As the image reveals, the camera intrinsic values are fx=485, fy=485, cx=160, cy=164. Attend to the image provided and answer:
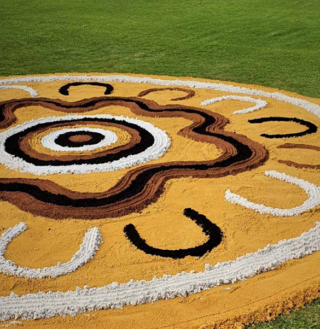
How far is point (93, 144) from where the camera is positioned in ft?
21.7

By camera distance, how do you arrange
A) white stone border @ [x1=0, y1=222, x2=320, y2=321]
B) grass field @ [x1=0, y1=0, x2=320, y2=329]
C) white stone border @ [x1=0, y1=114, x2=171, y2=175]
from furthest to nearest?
grass field @ [x1=0, y1=0, x2=320, y2=329], white stone border @ [x1=0, y1=114, x2=171, y2=175], white stone border @ [x1=0, y1=222, x2=320, y2=321]

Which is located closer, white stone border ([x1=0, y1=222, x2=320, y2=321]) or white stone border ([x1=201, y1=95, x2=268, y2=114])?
white stone border ([x1=0, y1=222, x2=320, y2=321])

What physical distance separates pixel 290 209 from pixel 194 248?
4.06ft

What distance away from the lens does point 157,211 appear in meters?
4.96

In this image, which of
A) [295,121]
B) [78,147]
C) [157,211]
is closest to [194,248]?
[157,211]

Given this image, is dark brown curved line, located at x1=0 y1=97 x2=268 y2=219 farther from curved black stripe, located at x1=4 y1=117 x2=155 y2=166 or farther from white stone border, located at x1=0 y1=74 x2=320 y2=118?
white stone border, located at x1=0 y1=74 x2=320 y2=118

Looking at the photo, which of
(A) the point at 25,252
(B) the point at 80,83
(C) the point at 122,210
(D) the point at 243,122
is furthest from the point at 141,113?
(A) the point at 25,252

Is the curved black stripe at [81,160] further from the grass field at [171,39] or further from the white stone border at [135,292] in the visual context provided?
the grass field at [171,39]

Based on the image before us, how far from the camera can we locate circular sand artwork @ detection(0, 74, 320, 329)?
371cm

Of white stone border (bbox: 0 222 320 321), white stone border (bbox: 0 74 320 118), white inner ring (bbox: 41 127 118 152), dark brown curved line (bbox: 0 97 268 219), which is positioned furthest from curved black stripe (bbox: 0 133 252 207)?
white stone border (bbox: 0 74 320 118)

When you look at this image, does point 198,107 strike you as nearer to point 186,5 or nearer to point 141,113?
point 141,113

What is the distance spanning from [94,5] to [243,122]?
35.3 ft

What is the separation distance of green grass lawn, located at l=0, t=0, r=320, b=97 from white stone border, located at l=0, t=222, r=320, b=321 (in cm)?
533

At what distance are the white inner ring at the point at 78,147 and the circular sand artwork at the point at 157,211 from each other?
28 millimetres
